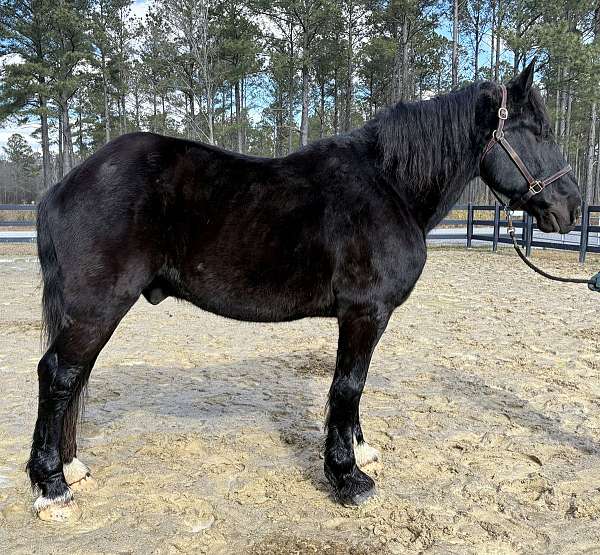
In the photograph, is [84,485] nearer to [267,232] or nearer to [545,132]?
[267,232]

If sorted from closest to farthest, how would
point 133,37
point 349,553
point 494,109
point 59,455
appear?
point 349,553 → point 59,455 → point 494,109 → point 133,37

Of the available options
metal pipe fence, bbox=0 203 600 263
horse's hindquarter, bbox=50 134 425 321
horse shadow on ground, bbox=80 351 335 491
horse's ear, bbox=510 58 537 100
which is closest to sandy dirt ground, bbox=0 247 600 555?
horse shadow on ground, bbox=80 351 335 491

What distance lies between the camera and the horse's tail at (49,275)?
8.02 feet

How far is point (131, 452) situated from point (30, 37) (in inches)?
1143

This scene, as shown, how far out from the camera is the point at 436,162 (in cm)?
261

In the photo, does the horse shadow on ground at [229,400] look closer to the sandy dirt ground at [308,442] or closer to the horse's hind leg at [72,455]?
the sandy dirt ground at [308,442]

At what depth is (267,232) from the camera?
7.91ft

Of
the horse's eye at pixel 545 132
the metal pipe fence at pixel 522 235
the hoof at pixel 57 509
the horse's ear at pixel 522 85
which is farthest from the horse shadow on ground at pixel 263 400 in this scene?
the metal pipe fence at pixel 522 235

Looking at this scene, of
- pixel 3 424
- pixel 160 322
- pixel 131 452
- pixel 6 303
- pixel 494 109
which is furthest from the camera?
pixel 6 303

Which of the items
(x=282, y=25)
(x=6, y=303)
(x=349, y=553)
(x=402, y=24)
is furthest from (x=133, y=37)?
(x=349, y=553)

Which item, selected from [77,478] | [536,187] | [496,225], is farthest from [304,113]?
[77,478]

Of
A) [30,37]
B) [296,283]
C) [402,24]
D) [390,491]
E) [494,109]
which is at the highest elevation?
[402,24]

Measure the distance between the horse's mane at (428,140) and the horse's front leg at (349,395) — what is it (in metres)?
0.76

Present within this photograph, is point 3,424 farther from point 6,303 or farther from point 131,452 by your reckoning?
point 6,303
